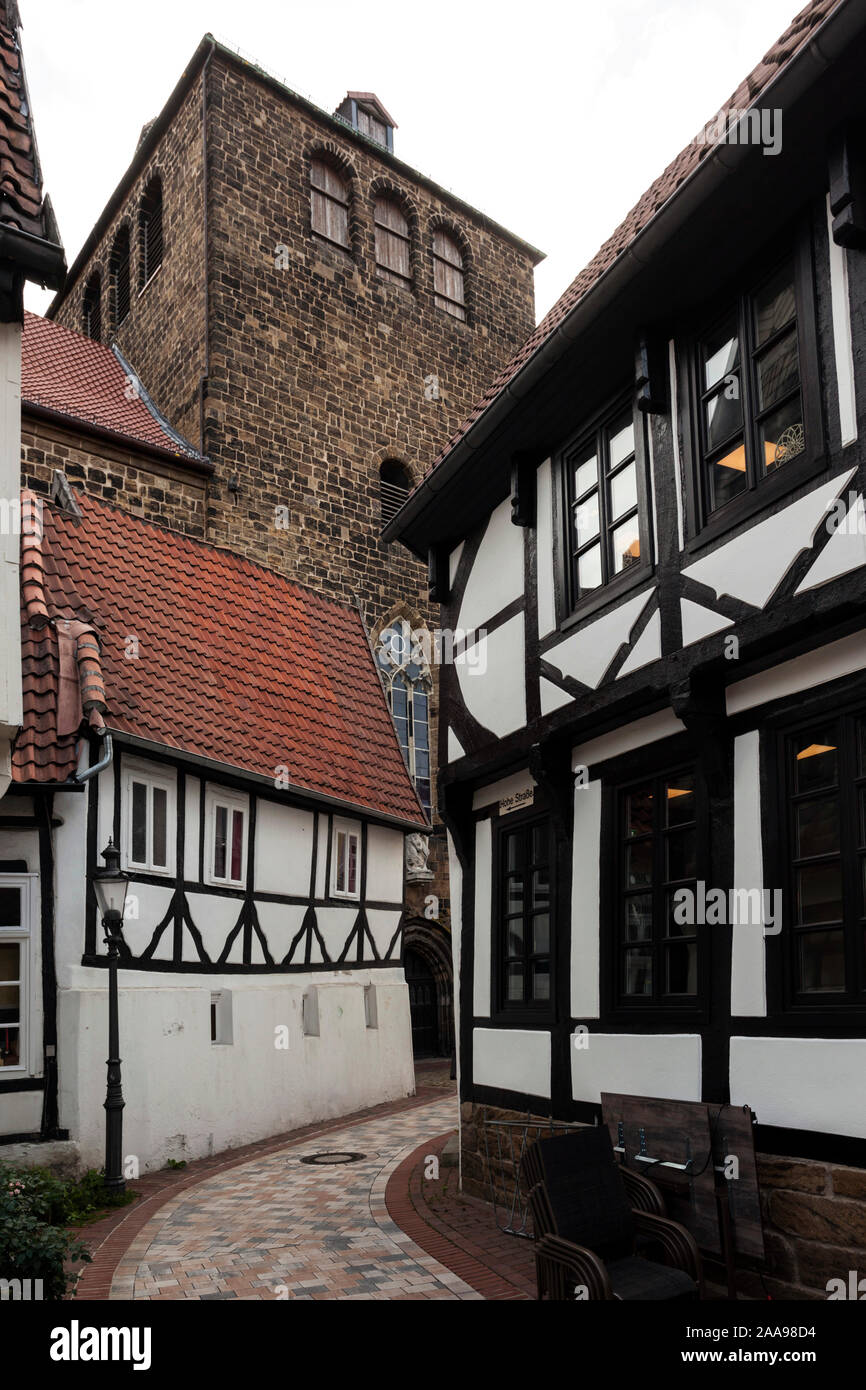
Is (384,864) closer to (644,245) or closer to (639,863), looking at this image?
(639,863)

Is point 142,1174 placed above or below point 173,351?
below

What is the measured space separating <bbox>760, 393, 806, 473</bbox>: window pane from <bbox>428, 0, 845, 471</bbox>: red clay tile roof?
4.25 feet

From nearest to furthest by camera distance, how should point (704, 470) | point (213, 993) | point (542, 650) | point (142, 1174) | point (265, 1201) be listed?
point (704, 470)
point (542, 650)
point (265, 1201)
point (142, 1174)
point (213, 993)

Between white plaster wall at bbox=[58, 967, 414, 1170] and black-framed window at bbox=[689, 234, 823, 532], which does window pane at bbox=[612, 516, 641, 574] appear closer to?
black-framed window at bbox=[689, 234, 823, 532]

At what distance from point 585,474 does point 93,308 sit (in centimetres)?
2127

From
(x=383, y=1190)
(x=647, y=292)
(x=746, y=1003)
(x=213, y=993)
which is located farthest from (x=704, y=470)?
(x=213, y=993)

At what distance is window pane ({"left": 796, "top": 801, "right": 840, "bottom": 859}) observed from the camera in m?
5.90

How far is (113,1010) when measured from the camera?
32.9 feet

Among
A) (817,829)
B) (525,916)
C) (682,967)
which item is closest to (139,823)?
(525,916)

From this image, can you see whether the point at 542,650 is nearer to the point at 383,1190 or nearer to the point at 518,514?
the point at 518,514

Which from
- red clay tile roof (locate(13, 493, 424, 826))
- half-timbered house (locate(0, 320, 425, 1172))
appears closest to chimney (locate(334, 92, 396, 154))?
half-timbered house (locate(0, 320, 425, 1172))

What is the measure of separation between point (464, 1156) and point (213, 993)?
13.5 feet

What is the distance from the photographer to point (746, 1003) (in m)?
6.23

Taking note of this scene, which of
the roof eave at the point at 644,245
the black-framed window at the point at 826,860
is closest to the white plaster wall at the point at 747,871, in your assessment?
the black-framed window at the point at 826,860
